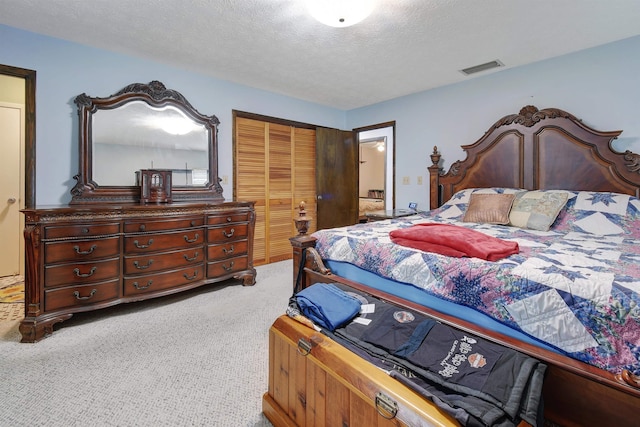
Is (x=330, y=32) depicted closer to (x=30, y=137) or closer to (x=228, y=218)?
(x=228, y=218)

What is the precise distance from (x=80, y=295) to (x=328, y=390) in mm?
2232

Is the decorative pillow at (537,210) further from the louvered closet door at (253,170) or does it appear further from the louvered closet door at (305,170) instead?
the louvered closet door at (253,170)

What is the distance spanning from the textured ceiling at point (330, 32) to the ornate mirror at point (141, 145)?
458mm

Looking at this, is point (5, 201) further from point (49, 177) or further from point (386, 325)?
point (386, 325)

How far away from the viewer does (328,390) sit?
1.12m

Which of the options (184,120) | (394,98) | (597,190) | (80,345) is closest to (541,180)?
(597,190)

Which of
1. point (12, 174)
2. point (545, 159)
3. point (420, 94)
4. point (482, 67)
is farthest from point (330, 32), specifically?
point (12, 174)

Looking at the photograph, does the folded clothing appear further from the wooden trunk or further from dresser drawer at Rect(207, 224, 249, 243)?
dresser drawer at Rect(207, 224, 249, 243)

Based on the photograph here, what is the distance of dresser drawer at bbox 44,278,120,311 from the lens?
2.21m

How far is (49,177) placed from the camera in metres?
2.66

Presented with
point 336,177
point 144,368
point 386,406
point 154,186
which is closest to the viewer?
point 386,406

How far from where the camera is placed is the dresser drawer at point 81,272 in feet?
7.23

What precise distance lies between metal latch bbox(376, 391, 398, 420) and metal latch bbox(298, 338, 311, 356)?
348 mm

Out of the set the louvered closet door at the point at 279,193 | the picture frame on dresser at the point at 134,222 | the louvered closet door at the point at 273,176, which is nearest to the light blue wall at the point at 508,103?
the louvered closet door at the point at 273,176
